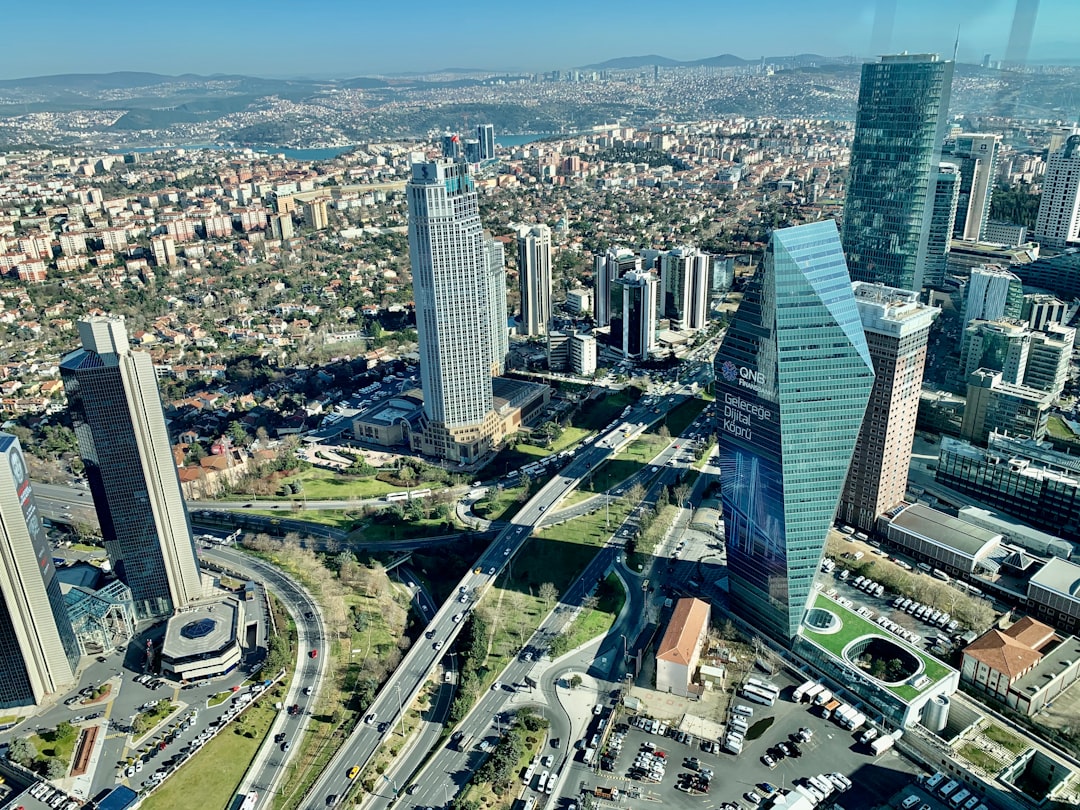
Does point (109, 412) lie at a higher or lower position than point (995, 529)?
higher

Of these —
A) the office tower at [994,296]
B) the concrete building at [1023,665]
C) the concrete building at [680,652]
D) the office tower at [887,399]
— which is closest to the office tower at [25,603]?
the concrete building at [680,652]

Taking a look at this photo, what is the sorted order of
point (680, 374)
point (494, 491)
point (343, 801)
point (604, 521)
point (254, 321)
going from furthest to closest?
point (254, 321)
point (680, 374)
point (494, 491)
point (604, 521)
point (343, 801)

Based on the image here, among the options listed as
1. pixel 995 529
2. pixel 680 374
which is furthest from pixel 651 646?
pixel 680 374

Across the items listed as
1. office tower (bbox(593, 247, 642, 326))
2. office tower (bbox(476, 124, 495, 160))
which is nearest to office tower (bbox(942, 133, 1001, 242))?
office tower (bbox(593, 247, 642, 326))

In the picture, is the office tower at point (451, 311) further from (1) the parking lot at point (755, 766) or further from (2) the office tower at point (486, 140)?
(2) the office tower at point (486, 140)

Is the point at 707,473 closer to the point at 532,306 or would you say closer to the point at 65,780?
the point at 532,306

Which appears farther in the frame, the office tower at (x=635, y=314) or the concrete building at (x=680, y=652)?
the office tower at (x=635, y=314)

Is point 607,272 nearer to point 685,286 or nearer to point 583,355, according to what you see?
point 685,286
